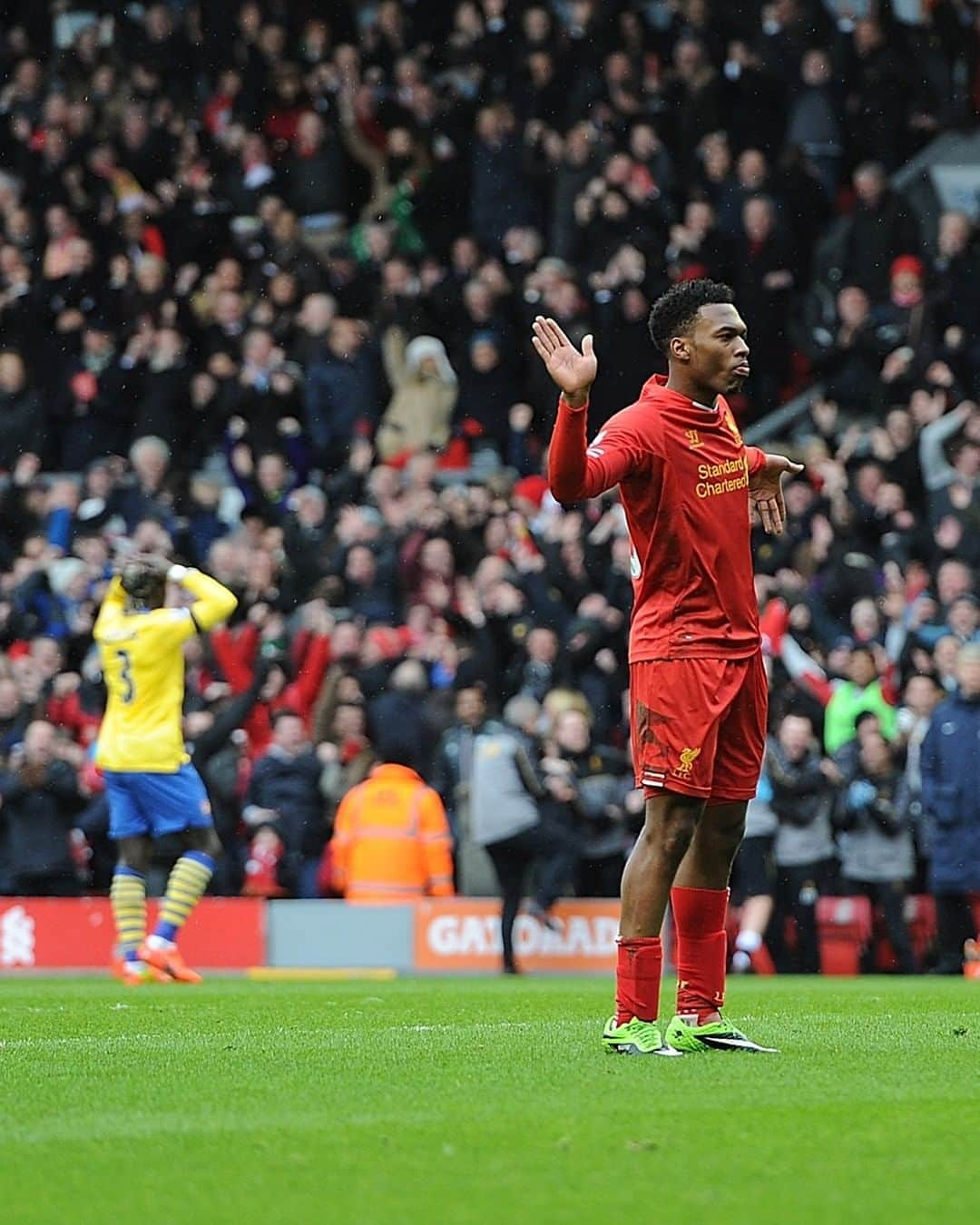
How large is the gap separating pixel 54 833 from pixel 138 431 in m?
5.55

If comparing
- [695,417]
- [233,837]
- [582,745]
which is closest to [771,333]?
[582,745]

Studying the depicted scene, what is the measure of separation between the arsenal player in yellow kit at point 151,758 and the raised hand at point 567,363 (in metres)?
7.87

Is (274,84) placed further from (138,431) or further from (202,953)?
(202,953)

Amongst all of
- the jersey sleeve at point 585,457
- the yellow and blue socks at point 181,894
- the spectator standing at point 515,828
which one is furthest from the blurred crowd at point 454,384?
the jersey sleeve at point 585,457

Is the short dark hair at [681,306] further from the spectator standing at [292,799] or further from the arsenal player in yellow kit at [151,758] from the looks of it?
the spectator standing at [292,799]

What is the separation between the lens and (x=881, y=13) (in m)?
23.4

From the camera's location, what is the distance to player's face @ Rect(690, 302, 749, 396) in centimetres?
819

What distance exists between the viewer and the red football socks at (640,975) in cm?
788

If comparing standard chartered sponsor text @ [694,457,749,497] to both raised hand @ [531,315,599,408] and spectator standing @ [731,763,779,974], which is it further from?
spectator standing @ [731,763,779,974]

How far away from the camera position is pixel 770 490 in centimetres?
881

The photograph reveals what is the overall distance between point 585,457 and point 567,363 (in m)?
0.29

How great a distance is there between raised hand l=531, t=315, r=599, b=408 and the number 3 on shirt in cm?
822

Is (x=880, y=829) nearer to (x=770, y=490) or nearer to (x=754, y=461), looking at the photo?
(x=770, y=490)

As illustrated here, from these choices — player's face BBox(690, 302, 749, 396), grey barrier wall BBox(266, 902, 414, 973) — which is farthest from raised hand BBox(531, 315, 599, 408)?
grey barrier wall BBox(266, 902, 414, 973)
